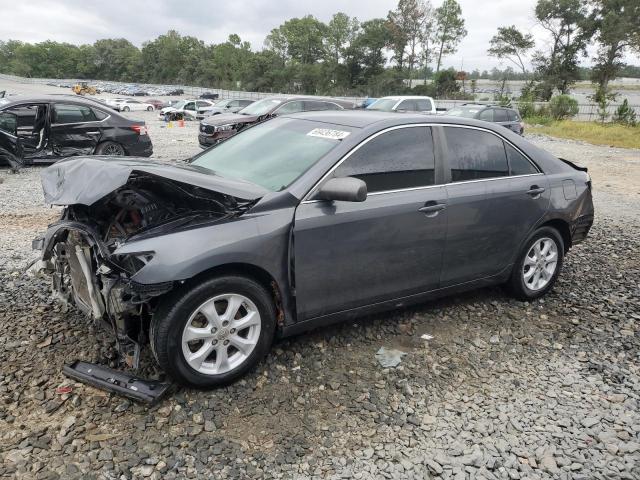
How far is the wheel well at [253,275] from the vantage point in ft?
9.54

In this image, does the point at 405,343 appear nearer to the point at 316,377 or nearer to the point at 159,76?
the point at 316,377

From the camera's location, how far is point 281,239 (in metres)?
3.08

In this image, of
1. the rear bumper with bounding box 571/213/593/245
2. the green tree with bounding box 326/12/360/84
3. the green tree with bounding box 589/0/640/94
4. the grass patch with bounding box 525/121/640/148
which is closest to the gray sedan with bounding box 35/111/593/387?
the rear bumper with bounding box 571/213/593/245

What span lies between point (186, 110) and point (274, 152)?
30040 mm

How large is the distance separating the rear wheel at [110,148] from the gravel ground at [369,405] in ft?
21.5

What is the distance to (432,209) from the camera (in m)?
3.63

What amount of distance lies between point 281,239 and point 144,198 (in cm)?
97

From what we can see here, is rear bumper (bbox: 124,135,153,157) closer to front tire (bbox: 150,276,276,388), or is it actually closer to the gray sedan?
the gray sedan

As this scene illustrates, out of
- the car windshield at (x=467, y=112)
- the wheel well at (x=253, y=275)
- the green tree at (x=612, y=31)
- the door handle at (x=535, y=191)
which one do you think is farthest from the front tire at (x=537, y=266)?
the green tree at (x=612, y=31)

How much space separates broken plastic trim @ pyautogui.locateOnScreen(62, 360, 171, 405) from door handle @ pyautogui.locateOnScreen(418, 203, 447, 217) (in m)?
2.07

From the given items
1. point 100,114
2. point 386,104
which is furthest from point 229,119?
point 386,104

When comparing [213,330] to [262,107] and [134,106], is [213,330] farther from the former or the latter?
[134,106]

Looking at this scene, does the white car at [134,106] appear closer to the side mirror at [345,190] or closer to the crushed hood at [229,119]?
the crushed hood at [229,119]

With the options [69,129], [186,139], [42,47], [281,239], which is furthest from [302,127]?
[42,47]
